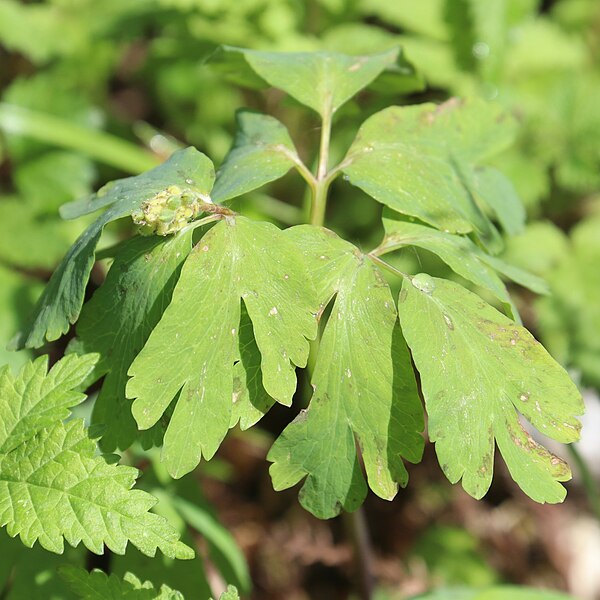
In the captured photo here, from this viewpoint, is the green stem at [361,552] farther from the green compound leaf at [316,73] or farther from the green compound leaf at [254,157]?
the green compound leaf at [316,73]

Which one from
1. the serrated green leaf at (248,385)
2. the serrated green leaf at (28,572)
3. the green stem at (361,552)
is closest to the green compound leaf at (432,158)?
the serrated green leaf at (248,385)

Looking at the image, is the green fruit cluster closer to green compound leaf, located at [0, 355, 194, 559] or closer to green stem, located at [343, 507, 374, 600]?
green compound leaf, located at [0, 355, 194, 559]

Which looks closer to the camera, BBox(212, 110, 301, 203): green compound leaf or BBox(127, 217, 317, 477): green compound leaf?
BBox(127, 217, 317, 477): green compound leaf

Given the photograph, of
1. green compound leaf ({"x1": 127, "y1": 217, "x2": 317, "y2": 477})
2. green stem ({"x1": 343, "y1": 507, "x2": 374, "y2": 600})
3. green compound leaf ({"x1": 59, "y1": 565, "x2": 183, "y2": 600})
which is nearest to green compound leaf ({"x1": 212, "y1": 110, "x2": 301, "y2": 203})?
green compound leaf ({"x1": 127, "y1": 217, "x2": 317, "y2": 477})

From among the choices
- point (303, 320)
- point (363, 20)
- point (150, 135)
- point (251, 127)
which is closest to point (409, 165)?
point (251, 127)

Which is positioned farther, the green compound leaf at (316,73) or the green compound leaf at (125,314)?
the green compound leaf at (316,73)

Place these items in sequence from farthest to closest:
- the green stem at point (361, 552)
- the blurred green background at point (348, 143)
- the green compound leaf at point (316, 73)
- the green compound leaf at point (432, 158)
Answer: the blurred green background at point (348, 143), the green stem at point (361, 552), the green compound leaf at point (316, 73), the green compound leaf at point (432, 158)

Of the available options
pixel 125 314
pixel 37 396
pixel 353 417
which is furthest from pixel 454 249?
pixel 37 396
